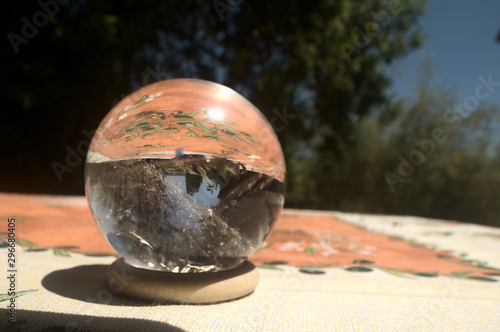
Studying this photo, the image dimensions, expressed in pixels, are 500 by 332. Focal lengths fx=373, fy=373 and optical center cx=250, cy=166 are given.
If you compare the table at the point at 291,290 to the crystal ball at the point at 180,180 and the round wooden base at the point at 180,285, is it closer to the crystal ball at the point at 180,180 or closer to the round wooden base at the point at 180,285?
the round wooden base at the point at 180,285

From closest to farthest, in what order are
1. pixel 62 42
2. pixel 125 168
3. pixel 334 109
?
1. pixel 125 168
2. pixel 62 42
3. pixel 334 109

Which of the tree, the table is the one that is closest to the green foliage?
the tree

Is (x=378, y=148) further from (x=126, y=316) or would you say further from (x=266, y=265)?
(x=126, y=316)

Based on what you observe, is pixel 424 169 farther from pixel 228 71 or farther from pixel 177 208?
pixel 177 208

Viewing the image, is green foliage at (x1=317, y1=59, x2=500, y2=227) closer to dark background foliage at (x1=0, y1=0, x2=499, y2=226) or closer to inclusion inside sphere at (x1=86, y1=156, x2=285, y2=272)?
dark background foliage at (x1=0, y1=0, x2=499, y2=226)

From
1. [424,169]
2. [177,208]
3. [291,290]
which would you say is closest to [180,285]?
[177,208]

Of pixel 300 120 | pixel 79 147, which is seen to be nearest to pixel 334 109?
pixel 300 120
